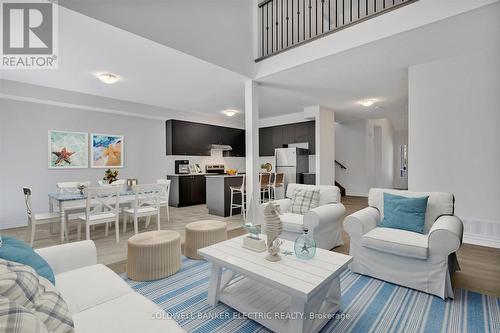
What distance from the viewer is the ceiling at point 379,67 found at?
8.61ft

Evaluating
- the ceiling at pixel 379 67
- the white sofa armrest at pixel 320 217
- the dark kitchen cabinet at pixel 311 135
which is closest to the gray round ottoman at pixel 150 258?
the white sofa armrest at pixel 320 217

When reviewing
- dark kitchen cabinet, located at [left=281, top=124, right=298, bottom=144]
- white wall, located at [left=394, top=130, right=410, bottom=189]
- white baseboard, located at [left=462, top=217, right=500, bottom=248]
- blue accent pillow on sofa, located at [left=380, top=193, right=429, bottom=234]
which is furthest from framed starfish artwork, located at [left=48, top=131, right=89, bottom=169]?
white wall, located at [left=394, top=130, right=410, bottom=189]

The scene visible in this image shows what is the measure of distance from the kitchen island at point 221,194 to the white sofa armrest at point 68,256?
340 cm

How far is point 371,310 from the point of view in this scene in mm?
1831

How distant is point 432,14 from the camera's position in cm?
247

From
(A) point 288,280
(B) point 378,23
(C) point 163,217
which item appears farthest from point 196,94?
(A) point 288,280

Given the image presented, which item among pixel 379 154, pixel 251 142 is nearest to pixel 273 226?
pixel 251 142

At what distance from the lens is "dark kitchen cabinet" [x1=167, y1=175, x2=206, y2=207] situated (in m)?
6.38

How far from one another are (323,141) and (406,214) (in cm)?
399

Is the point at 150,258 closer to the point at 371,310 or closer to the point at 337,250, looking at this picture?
the point at 371,310

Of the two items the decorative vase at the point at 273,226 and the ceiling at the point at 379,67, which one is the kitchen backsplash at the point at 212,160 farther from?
the decorative vase at the point at 273,226

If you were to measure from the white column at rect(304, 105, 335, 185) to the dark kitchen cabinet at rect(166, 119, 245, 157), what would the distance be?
109 inches

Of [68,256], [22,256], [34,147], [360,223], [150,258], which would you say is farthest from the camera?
[34,147]

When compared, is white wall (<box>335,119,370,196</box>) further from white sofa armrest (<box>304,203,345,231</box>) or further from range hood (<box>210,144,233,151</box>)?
white sofa armrest (<box>304,203,345,231</box>)
